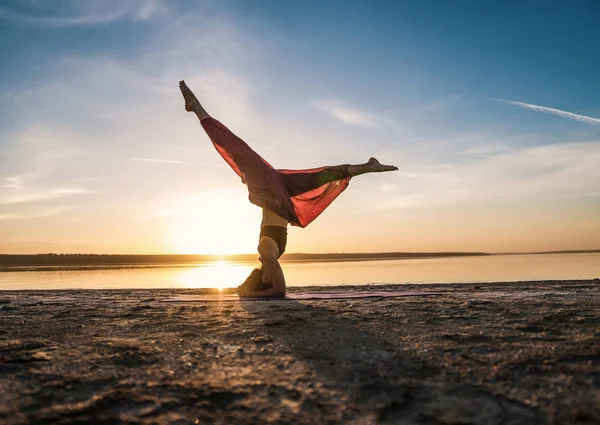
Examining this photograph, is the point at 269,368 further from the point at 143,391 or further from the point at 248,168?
the point at 248,168

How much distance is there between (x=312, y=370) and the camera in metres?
2.30

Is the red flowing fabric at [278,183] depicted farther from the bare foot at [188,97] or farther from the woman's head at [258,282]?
the woman's head at [258,282]

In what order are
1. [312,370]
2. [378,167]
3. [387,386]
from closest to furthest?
[387,386]
[312,370]
[378,167]

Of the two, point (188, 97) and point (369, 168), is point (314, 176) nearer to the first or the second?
point (369, 168)

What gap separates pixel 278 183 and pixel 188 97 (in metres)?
2.09

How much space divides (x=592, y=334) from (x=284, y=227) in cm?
467

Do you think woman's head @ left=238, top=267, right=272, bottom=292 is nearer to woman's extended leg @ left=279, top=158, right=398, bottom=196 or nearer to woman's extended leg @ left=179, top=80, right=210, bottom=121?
woman's extended leg @ left=279, top=158, right=398, bottom=196

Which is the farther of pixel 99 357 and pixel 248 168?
pixel 248 168

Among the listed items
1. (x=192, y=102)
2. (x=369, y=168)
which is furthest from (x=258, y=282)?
(x=192, y=102)

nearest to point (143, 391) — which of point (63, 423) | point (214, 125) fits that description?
point (63, 423)

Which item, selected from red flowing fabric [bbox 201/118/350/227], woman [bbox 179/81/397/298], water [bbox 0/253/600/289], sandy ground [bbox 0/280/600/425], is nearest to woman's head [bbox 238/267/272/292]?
woman [bbox 179/81/397/298]

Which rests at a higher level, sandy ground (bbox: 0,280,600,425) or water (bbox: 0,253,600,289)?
sandy ground (bbox: 0,280,600,425)

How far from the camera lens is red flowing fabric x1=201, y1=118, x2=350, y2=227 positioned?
6859 millimetres

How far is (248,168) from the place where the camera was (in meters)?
7.02
